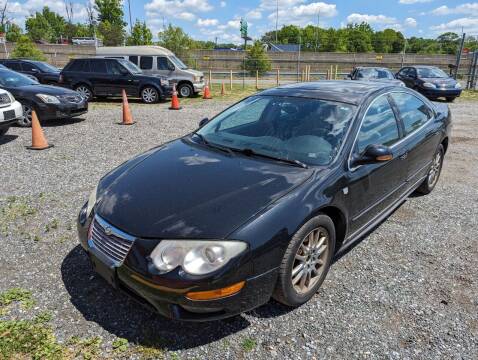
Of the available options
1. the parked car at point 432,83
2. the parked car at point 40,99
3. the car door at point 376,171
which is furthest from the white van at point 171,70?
the car door at point 376,171

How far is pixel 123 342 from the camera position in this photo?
2441 mm

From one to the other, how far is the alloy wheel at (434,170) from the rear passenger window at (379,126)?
4.95ft

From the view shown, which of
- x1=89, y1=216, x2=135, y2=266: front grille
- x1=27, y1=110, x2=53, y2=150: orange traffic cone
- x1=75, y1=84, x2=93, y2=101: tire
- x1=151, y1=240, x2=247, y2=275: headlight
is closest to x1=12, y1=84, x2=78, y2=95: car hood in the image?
x1=27, y1=110, x2=53, y2=150: orange traffic cone

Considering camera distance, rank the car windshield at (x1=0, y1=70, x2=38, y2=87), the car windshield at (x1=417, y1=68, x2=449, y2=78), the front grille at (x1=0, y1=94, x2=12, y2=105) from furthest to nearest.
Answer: the car windshield at (x1=417, y1=68, x2=449, y2=78) < the car windshield at (x1=0, y1=70, x2=38, y2=87) < the front grille at (x1=0, y1=94, x2=12, y2=105)

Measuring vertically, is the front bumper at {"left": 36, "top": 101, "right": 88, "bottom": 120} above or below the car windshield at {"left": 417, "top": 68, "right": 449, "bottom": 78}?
below

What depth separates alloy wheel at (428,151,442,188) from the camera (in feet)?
16.3

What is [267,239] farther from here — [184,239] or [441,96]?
[441,96]

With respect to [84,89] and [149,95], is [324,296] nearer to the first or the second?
[149,95]

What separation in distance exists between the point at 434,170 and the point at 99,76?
40.1 feet

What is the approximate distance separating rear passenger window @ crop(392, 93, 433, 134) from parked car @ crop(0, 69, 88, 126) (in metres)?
7.86

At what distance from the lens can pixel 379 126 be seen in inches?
141

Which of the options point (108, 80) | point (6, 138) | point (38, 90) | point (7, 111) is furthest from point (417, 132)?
point (108, 80)

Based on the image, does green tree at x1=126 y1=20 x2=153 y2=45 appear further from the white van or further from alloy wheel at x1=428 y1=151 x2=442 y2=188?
alloy wheel at x1=428 y1=151 x2=442 y2=188

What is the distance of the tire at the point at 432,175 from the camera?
4926mm
